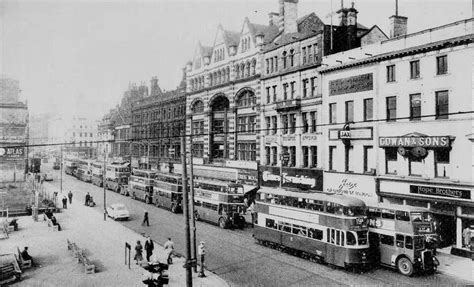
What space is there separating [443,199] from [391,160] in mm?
5435

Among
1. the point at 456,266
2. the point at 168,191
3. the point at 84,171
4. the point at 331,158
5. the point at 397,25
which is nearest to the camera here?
the point at 456,266

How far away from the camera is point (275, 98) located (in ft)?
145

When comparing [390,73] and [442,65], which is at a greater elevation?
[390,73]

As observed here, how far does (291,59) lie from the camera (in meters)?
41.8

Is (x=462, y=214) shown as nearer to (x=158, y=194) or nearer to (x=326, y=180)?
(x=326, y=180)

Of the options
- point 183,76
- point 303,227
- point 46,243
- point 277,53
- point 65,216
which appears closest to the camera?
point 303,227

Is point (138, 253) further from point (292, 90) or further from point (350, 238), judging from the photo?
point (292, 90)

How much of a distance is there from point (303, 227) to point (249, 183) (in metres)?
22.1

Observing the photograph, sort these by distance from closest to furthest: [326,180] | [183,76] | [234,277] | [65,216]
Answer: [234,277] < [326,180] < [65,216] < [183,76]

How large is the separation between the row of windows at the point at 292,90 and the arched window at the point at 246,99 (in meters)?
3.23

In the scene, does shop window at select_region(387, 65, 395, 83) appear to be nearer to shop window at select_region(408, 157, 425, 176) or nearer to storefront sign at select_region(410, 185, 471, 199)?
shop window at select_region(408, 157, 425, 176)

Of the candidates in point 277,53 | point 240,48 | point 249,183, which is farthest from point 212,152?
point 277,53

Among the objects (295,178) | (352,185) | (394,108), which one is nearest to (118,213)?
(295,178)

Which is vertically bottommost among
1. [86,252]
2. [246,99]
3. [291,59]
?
[86,252]
